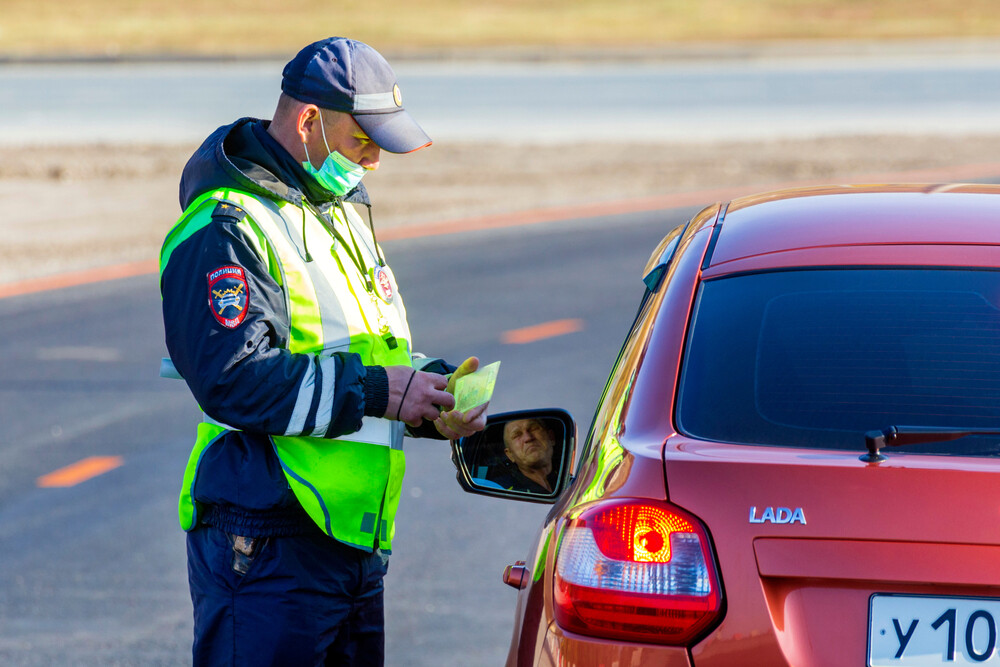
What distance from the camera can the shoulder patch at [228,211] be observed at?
2.68 m

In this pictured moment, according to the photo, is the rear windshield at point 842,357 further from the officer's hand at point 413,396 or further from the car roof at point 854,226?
the officer's hand at point 413,396

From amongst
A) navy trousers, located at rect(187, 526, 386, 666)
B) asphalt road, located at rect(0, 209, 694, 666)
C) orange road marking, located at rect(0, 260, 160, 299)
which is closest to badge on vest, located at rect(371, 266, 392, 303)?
navy trousers, located at rect(187, 526, 386, 666)

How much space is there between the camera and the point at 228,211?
2.69 m

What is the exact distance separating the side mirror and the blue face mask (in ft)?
2.05

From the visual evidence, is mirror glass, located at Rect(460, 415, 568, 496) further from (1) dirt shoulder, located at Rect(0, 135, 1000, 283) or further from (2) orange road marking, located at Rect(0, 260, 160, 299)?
(1) dirt shoulder, located at Rect(0, 135, 1000, 283)

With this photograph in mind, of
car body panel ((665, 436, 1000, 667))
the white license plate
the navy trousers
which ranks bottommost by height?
the navy trousers

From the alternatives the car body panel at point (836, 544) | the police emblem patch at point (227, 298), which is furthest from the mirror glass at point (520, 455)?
the car body panel at point (836, 544)

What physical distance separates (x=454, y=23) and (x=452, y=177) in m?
30.2

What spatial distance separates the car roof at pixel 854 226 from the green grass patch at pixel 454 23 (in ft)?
115

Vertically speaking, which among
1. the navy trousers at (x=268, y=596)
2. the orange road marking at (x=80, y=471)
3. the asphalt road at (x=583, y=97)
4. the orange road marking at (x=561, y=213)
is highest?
the asphalt road at (x=583, y=97)

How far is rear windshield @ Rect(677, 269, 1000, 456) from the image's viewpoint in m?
2.35

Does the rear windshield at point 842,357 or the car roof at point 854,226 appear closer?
the rear windshield at point 842,357

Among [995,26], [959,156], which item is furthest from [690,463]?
[995,26]

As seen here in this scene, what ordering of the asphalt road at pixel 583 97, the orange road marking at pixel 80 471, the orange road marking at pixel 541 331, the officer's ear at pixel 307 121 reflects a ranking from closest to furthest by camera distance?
1. the officer's ear at pixel 307 121
2. the orange road marking at pixel 80 471
3. the orange road marking at pixel 541 331
4. the asphalt road at pixel 583 97
